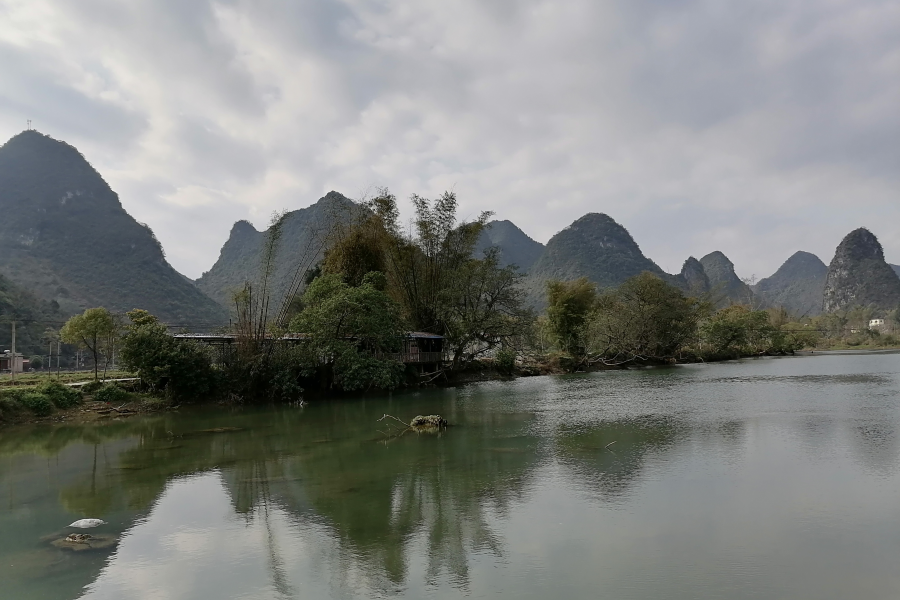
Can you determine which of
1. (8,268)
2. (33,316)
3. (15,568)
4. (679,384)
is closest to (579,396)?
(679,384)

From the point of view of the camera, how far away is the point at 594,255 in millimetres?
108688

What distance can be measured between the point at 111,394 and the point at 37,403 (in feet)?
8.70

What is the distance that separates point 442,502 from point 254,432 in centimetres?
933

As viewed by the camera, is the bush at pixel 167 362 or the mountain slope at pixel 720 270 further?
the mountain slope at pixel 720 270

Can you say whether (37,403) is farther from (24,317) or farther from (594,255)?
(594,255)

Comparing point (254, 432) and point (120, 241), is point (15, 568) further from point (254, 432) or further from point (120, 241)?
point (120, 241)

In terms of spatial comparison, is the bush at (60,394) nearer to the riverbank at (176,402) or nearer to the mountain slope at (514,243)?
the riverbank at (176,402)

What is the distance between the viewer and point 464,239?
1345 inches

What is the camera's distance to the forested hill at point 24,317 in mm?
33094

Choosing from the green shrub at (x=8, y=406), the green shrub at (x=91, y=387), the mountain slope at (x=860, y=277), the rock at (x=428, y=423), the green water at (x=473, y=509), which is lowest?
the green water at (x=473, y=509)

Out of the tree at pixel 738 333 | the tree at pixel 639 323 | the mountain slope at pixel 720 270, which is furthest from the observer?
the mountain slope at pixel 720 270

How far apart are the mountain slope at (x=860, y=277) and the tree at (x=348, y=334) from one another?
104 metres

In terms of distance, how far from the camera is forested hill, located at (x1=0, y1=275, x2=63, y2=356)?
33.1 metres

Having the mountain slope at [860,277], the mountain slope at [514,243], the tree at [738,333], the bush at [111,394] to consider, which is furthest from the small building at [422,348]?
the mountain slope at [860,277]
